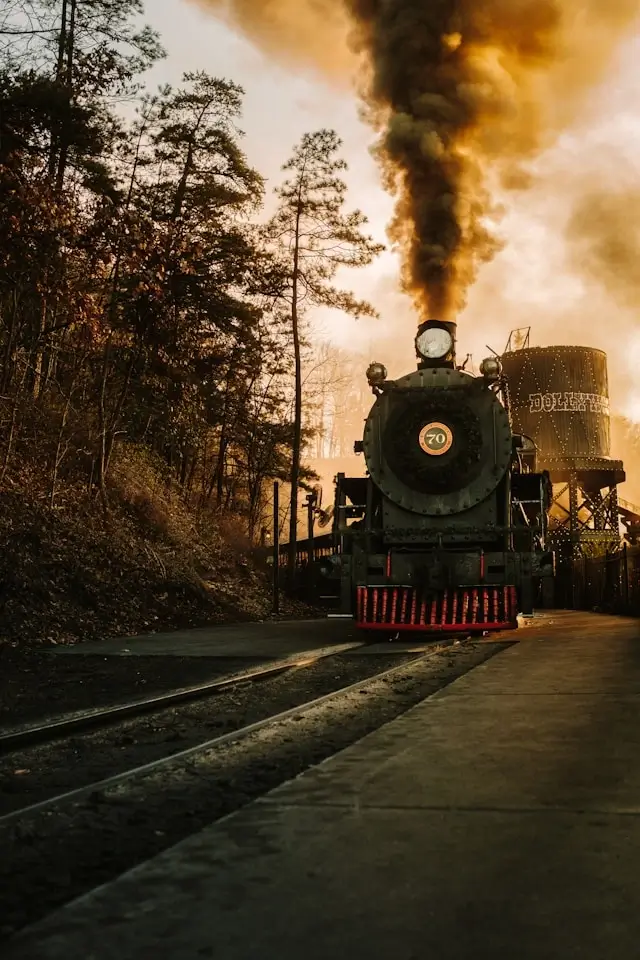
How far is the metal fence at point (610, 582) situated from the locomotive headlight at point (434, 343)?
6352 mm

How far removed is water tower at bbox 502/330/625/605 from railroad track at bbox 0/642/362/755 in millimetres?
30082

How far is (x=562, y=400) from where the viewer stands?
1592 inches

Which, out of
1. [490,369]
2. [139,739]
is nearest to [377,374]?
[490,369]

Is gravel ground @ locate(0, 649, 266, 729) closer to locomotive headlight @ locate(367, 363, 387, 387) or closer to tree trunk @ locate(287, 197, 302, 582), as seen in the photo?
locomotive headlight @ locate(367, 363, 387, 387)

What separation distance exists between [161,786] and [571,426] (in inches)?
1510

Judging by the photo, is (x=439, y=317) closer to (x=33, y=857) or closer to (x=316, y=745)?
(x=316, y=745)

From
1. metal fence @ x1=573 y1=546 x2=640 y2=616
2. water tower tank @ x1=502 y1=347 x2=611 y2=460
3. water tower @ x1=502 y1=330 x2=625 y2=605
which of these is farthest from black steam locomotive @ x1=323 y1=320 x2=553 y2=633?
water tower tank @ x1=502 y1=347 x2=611 y2=460

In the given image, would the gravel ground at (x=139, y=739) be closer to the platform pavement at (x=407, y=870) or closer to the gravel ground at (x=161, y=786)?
the gravel ground at (x=161, y=786)

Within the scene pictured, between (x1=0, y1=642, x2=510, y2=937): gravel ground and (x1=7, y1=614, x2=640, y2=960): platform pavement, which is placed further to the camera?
(x1=0, y1=642, x2=510, y2=937): gravel ground

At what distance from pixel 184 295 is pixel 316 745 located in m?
19.9

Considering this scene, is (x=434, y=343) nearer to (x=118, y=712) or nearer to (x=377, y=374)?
(x=377, y=374)

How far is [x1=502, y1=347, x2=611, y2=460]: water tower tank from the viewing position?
131ft

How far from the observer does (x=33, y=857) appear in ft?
9.67

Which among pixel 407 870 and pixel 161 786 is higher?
pixel 407 870
